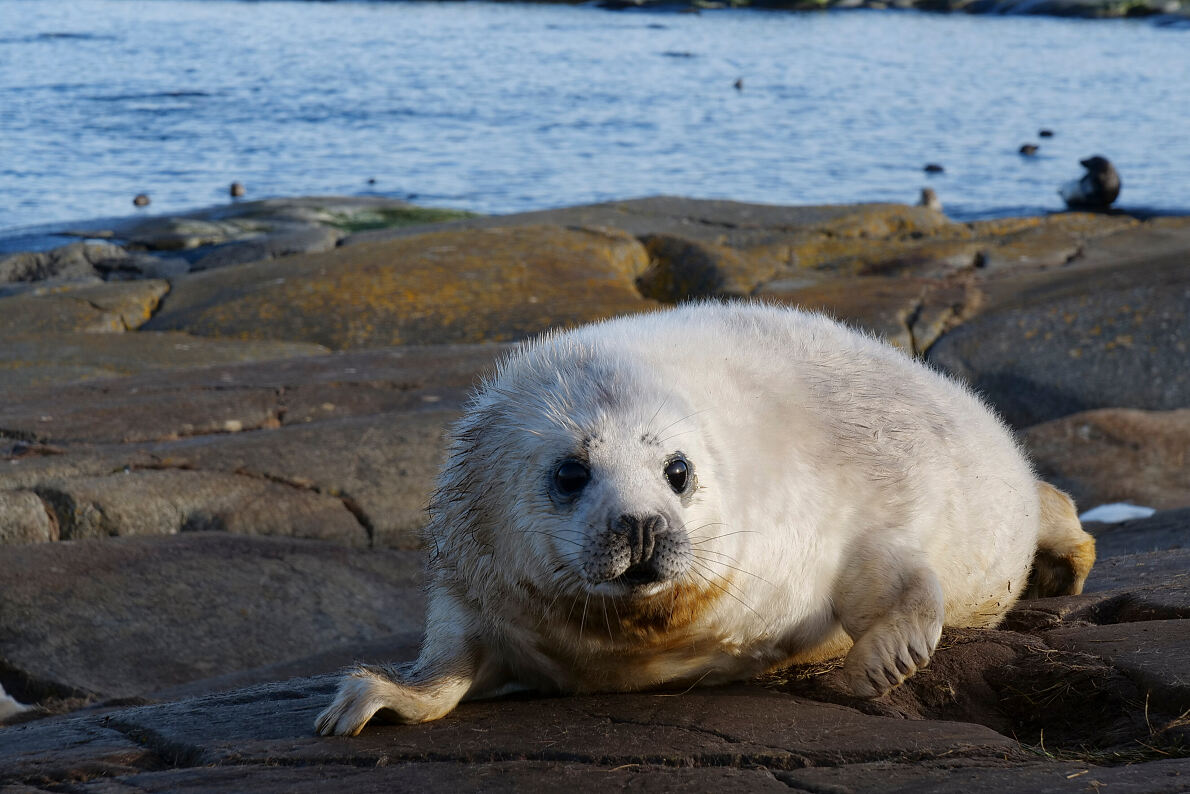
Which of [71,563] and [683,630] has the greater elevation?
[683,630]

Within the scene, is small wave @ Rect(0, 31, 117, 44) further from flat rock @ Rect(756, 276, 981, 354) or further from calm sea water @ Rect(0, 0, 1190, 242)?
flat rock @ Rect(756, 276, 981, 354)

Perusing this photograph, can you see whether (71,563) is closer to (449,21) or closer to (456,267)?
(456,267)

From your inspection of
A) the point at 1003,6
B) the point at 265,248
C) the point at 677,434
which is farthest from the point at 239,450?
the point at 1003,6

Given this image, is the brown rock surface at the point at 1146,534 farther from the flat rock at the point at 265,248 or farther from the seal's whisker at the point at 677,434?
the flat rock at the point at 265,248

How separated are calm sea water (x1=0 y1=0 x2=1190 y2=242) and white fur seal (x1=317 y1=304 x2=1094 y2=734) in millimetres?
17007

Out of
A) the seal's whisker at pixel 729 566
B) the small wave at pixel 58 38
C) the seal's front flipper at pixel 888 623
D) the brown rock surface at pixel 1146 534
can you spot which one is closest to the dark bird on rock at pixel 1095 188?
the brown rock surface at pixel 1146 534

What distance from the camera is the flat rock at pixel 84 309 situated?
454 inches

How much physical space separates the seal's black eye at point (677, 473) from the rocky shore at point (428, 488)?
55 centimetres

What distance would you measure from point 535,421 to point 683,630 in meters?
0.62

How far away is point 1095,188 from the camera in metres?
18.9

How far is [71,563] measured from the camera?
5711 mm

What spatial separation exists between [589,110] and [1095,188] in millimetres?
19188

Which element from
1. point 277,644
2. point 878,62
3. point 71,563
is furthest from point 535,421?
point 878,62

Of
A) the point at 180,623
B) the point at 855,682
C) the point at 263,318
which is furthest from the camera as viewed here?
the point at 263,318
